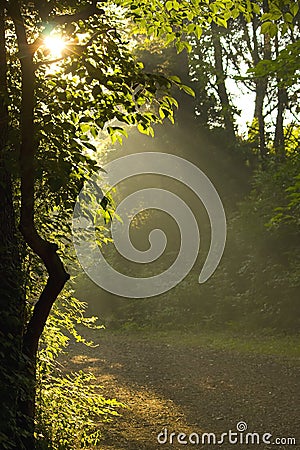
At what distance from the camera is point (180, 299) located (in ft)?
70.6

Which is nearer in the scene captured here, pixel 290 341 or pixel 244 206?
pixel 290 341

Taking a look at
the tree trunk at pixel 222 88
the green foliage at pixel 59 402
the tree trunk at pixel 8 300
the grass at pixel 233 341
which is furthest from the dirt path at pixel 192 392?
the tree trunk at pixel 222 88

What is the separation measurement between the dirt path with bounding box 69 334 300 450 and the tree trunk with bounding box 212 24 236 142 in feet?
36.7

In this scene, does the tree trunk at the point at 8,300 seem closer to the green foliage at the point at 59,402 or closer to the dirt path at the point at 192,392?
the green foliage at the point at 59,402

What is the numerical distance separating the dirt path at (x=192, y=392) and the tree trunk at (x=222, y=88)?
36.7ft

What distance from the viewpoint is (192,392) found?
438 inches

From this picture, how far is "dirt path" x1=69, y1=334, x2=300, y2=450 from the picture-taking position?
8.51 meters

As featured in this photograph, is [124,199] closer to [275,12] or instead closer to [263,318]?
[263,318]

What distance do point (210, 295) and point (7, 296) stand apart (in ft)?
56.4

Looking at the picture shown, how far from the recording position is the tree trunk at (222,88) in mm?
25000

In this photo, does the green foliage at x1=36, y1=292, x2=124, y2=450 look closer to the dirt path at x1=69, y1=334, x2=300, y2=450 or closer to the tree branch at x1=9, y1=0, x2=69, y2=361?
the dirt path at x1=69, y1=334, x2=300, y2=450

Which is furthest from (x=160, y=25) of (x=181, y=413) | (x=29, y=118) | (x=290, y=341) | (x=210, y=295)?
(x=210, y=295)

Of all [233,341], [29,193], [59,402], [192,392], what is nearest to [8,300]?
[29,193]

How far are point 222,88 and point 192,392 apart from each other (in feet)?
57.3
